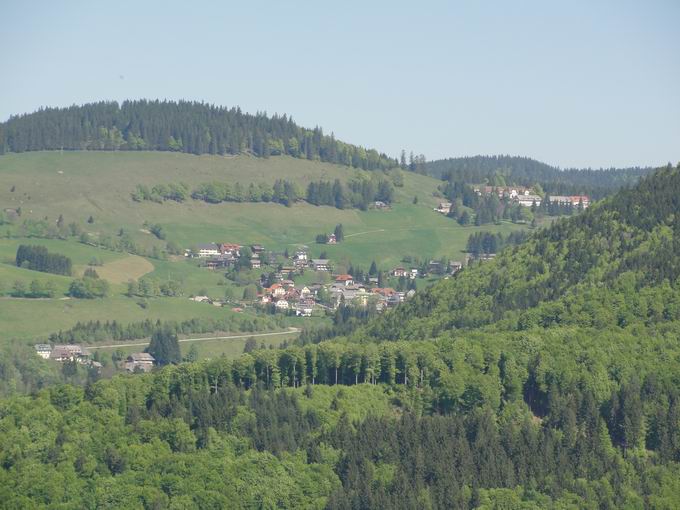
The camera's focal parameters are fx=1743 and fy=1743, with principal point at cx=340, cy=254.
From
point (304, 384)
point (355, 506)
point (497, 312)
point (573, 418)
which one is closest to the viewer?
point (355, 506)

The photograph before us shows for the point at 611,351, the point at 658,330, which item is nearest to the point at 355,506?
the point at 611,351

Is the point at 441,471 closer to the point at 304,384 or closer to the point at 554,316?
the point at 304,384

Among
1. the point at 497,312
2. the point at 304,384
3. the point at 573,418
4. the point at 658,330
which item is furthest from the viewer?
the point at 497,312

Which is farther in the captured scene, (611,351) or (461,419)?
(611,351)

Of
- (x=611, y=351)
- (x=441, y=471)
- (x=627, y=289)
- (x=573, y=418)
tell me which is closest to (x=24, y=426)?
(x=441, y=471)

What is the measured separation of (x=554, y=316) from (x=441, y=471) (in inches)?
2020

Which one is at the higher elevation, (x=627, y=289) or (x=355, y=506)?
(x=627, y=289)

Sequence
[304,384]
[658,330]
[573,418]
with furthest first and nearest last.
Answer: [658,330] → [304,384] → [573,418]

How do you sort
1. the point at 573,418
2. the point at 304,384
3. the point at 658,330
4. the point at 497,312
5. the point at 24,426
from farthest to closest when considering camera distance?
the point at 497,312 → the point at 658,330 → the point at 304,384 → the point at 573,418 → the point at 24,426

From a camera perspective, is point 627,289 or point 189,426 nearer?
point 189,426

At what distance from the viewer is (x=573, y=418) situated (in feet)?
503

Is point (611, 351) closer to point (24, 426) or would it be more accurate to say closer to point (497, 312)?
point (497, 312)

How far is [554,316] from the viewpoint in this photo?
618 feet

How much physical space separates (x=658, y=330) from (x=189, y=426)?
55599mm
